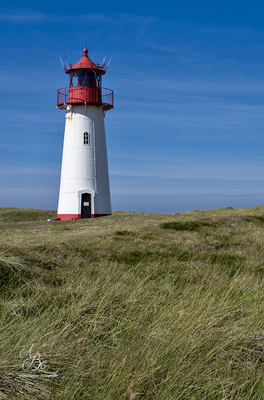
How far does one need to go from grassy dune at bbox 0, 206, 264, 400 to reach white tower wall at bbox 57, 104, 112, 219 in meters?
18.2

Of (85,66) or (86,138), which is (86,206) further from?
(85,66)

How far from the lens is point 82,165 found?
25.6 metres

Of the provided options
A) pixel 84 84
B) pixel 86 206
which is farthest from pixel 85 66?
pixel 86 206

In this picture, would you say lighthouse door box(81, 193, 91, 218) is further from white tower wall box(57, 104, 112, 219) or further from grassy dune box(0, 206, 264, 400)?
grassy dune box(0, 206, 264, 400)

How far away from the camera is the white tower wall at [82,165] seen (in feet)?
83.7

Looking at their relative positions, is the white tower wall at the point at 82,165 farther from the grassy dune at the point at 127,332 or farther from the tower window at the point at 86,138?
the grassy dune at the point at 127,332

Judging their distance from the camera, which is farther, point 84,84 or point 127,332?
point 84,84

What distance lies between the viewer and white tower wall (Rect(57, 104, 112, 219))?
83.7ft

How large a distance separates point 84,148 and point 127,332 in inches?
891

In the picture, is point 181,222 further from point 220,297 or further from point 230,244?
point 220,297

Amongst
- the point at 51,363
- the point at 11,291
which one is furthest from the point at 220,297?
the point at 11,291
